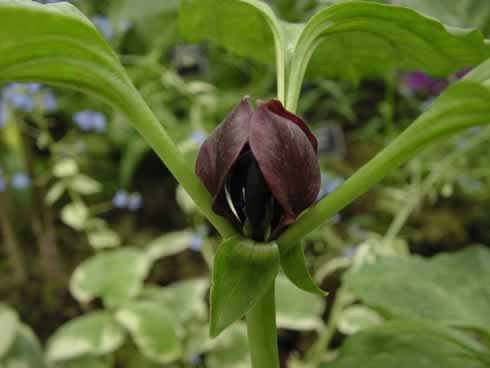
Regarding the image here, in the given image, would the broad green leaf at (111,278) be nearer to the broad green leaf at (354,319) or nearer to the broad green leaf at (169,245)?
the broad green leaf at (169,245)

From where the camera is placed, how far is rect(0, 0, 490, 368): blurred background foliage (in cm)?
45

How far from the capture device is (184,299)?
809 millimetres

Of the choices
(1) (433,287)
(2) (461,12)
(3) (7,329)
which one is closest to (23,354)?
(3) (7,329)

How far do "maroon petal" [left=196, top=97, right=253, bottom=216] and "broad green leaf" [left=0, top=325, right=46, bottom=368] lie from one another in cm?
57

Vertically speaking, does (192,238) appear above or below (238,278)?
below

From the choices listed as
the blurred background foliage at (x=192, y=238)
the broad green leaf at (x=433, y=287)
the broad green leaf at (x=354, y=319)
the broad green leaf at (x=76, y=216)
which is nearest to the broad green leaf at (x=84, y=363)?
the blurred background foliage at (x=192, y=238)

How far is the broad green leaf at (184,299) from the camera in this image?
2.59 ft

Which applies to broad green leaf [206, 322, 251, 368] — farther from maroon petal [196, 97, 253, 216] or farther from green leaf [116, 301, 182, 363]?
maroon petal [196, 97, 253, 216]

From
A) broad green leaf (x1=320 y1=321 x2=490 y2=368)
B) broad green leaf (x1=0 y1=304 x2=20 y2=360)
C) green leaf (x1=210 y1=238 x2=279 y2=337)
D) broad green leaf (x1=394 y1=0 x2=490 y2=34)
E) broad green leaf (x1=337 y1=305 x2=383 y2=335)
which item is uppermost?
green leaf (x1=210 y1=238 x2=279 y2=337)

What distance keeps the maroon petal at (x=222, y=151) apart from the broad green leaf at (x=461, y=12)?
1.39 ft

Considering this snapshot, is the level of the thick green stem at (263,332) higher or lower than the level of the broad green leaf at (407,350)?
higher

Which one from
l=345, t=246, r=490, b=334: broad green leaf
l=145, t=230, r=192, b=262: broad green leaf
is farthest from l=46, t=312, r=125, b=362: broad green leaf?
l=345, t=246, r=490, b=334: broad green leaf

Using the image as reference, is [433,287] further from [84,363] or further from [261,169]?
[84,363]

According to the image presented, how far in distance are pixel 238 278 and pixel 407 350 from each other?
7.1 inches
